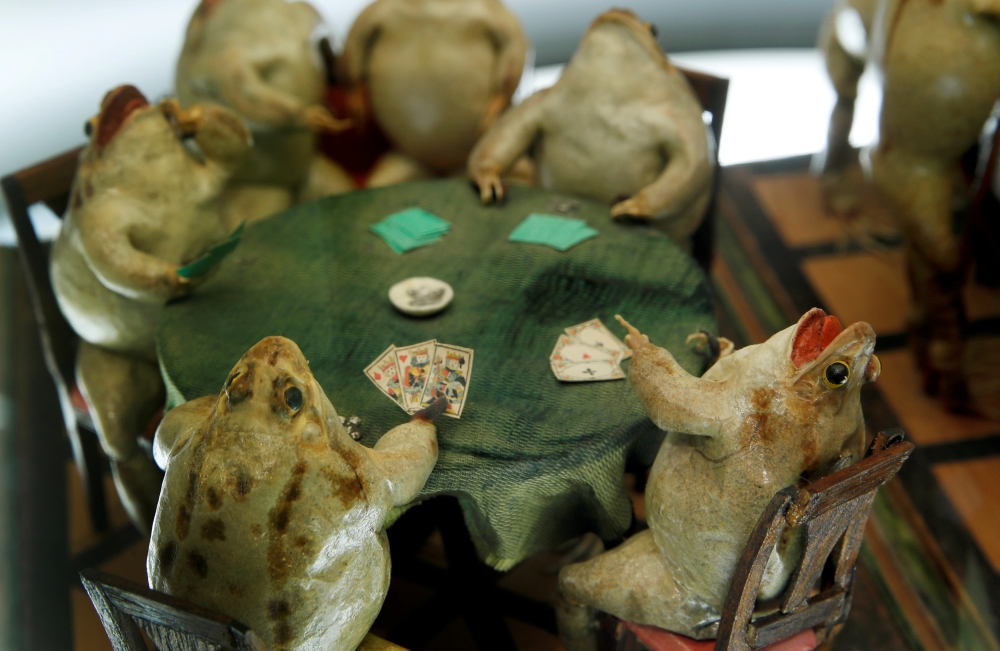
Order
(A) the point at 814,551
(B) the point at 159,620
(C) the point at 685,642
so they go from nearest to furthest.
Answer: (B) the point at 159,620, (A) the point at 814,551, (C) the point at 685,642

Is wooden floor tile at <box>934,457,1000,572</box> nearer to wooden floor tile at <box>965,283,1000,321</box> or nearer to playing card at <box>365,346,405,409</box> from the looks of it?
wooden floor tile at <box>965,283,1000,321</box>

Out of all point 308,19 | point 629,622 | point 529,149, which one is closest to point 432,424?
point 629,622

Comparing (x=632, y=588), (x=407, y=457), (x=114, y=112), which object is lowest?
(x=632, y=588)

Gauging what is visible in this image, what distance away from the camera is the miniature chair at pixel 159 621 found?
137 centimetres

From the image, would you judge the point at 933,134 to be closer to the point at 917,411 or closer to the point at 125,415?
the point at 917,411

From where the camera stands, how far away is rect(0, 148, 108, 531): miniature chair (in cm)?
253

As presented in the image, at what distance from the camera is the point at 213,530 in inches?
59.4

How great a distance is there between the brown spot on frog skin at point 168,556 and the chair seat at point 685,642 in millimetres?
906

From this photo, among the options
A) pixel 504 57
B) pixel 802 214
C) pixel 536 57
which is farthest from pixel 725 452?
pixel 536 57

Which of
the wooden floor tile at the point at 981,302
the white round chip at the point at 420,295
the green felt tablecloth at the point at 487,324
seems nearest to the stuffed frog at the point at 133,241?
the green felt tablecloth at the point at 487,324

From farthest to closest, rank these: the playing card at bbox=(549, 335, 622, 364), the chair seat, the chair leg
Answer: the chair leg → the playing card at bbox=(549, 335, 622, 364) → the chair seat

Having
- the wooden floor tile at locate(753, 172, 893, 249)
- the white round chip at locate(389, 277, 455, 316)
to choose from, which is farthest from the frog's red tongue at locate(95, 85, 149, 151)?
the wooden floor tile at locate(753, 172, 893, 249)

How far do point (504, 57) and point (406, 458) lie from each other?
6.01ft

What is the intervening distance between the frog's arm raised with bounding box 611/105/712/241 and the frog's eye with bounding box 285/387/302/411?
131 centimetres
